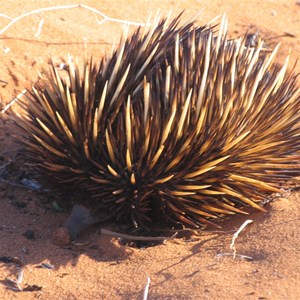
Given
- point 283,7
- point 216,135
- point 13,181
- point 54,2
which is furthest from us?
point 283,7

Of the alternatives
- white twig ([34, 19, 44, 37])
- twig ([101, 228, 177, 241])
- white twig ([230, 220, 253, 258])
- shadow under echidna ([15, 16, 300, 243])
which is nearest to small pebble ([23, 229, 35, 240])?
shadow under echidna ([15, 16, 300, 243])

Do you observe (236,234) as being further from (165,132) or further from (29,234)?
(29,234)

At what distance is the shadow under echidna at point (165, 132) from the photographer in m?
3.99

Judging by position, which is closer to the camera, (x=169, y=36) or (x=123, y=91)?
(x=123, y=91)

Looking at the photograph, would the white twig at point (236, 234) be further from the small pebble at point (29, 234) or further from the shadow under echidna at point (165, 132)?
the small pebble at point (29, 234)

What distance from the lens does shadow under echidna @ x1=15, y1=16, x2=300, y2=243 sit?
3.99 meters

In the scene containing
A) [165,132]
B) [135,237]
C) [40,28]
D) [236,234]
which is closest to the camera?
[165,132]

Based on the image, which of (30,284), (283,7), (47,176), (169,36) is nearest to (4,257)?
(30,284)

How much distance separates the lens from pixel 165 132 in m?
3.91

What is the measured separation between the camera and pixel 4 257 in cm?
404

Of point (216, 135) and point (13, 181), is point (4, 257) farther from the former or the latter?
point (216, 135)

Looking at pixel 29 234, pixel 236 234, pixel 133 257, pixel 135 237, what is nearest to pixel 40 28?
pixel 29 234

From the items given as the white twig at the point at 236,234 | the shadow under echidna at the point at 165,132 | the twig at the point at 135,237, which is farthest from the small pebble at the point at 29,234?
the white twig at the point at 236,234

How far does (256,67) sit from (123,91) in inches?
33.9
